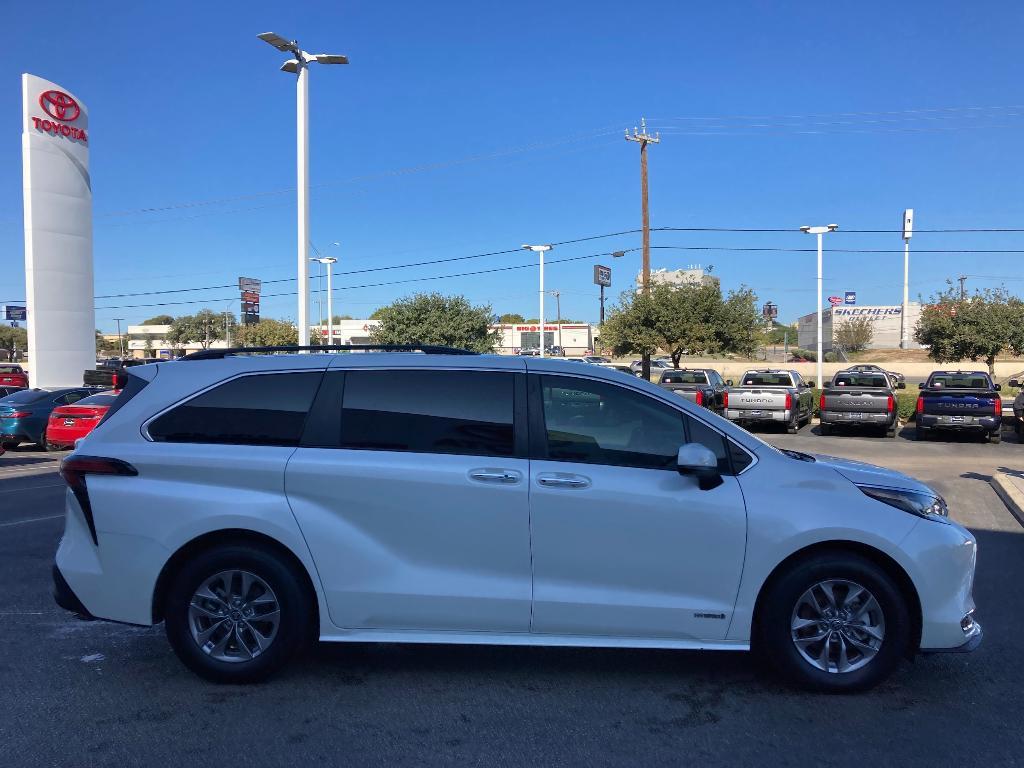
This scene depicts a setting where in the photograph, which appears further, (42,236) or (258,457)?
(42,236)

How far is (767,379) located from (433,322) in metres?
16.7

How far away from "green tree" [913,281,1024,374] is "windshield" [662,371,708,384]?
12170mm

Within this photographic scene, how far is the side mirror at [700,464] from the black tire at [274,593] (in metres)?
2.16

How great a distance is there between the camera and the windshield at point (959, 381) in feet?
66.0

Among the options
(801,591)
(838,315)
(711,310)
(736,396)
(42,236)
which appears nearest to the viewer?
(801,591)

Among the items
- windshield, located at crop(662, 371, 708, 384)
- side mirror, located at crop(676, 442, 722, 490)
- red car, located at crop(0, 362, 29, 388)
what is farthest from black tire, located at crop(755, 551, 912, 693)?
red car, located at crop(0, 362, 29, 388)

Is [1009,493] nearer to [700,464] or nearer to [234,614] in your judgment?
[700,464]

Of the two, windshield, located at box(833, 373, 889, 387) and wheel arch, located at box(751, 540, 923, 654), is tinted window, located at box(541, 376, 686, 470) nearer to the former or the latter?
wheel arch, located at box(751, 540, 923, 654)

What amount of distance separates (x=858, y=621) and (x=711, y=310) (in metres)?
29.6

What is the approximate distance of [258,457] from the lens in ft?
14.7

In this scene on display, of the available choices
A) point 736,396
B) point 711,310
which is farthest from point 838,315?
point 736,396

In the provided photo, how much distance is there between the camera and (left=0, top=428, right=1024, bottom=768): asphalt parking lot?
3734 mm

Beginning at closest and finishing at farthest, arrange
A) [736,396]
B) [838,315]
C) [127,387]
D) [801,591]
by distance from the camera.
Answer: [801,591] → [127,387] → [736,396] → [838,315]

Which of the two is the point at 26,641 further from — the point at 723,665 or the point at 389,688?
the point at 723,665
